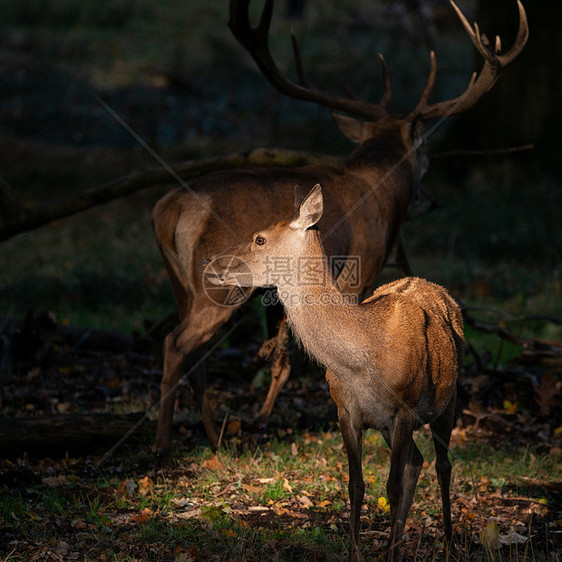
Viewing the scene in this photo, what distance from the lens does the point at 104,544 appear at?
4539 mm

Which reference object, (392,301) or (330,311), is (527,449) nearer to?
(392,301)

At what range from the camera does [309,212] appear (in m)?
4.42

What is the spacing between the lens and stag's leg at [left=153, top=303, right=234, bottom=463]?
19.1 feet

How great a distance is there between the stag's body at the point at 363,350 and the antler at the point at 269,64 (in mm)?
2919

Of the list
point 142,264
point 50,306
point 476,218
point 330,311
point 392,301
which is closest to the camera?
point 330,311

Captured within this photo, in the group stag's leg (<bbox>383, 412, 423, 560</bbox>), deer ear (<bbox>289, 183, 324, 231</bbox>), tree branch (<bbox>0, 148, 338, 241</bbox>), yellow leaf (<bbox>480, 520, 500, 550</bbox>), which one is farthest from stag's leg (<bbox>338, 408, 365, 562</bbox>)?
tree branch (<bbox>0, 148, 338, 241</bbox>)

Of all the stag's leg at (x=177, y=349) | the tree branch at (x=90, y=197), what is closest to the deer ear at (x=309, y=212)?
the stag's leg at (x=177, y=349)

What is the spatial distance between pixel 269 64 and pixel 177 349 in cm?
284

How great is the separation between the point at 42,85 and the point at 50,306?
12916mm

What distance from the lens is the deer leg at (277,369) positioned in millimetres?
6609

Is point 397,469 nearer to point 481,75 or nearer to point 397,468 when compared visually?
point 397,468

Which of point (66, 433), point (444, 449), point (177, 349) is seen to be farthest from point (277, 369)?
point (444, 449)

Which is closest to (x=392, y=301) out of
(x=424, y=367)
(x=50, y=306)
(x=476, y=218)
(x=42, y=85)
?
(x=424, y=367)

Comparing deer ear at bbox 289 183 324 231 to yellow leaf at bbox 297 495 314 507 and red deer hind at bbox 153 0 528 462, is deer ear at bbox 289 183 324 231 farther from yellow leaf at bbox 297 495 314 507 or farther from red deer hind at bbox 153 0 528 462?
yellow leaf at bbox 297 495 314 507
